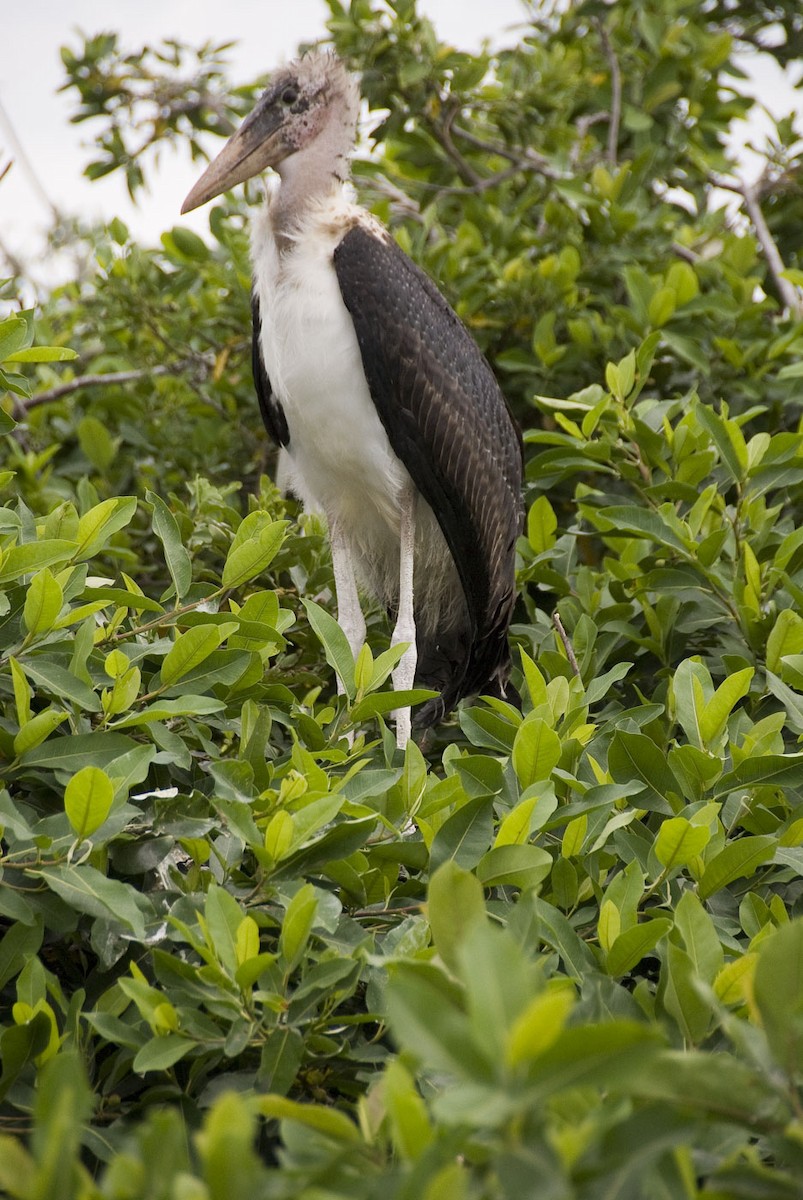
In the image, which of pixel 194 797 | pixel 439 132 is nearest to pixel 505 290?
pixel 439 132

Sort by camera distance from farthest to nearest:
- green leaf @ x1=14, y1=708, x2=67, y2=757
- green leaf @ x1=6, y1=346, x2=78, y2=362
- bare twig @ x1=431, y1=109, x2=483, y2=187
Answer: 1. bare twig @ x1=431, y1=109, x2=483, y2=187
2. green leaf @ x1=6, y1=346, x2=78, y2=362
3. green leaf @ x1=14, y1=708, x2=67, y2=757

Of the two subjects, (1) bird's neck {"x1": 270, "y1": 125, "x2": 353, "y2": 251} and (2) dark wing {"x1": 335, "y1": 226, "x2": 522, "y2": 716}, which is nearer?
(2) dark wing {"x1": 335, "y1": 226, "x2": 522, "y2": 716}

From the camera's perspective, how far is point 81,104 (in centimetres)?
538

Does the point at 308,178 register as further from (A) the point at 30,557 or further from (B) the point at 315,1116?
(B) the point at 315,1116

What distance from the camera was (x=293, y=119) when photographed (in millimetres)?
4164

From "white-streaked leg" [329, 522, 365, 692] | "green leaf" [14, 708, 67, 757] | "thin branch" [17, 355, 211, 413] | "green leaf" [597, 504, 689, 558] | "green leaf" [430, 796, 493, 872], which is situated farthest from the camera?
"thin branch" [17, 355, 211, 413]

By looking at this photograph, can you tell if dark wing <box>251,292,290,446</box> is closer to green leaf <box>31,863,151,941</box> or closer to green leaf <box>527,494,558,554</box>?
green leaf <box>527,494,558,554</box>

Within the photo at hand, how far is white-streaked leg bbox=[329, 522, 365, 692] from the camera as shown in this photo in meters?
4.04

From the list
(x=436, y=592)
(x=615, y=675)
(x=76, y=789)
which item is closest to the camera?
(x=76, y=789)

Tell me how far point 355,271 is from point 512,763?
1843mm

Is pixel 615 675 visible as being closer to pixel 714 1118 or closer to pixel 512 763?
pixel 512 763


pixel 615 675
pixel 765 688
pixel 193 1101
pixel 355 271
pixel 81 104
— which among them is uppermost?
pixel 81 104

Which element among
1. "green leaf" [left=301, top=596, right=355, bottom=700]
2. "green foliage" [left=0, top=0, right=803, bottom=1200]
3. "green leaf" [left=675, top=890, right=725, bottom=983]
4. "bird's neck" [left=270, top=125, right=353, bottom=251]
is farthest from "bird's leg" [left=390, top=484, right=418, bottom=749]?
"green leaf" [left=675, top=890, right=725, bottom=983]

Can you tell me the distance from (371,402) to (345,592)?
0.64 m
